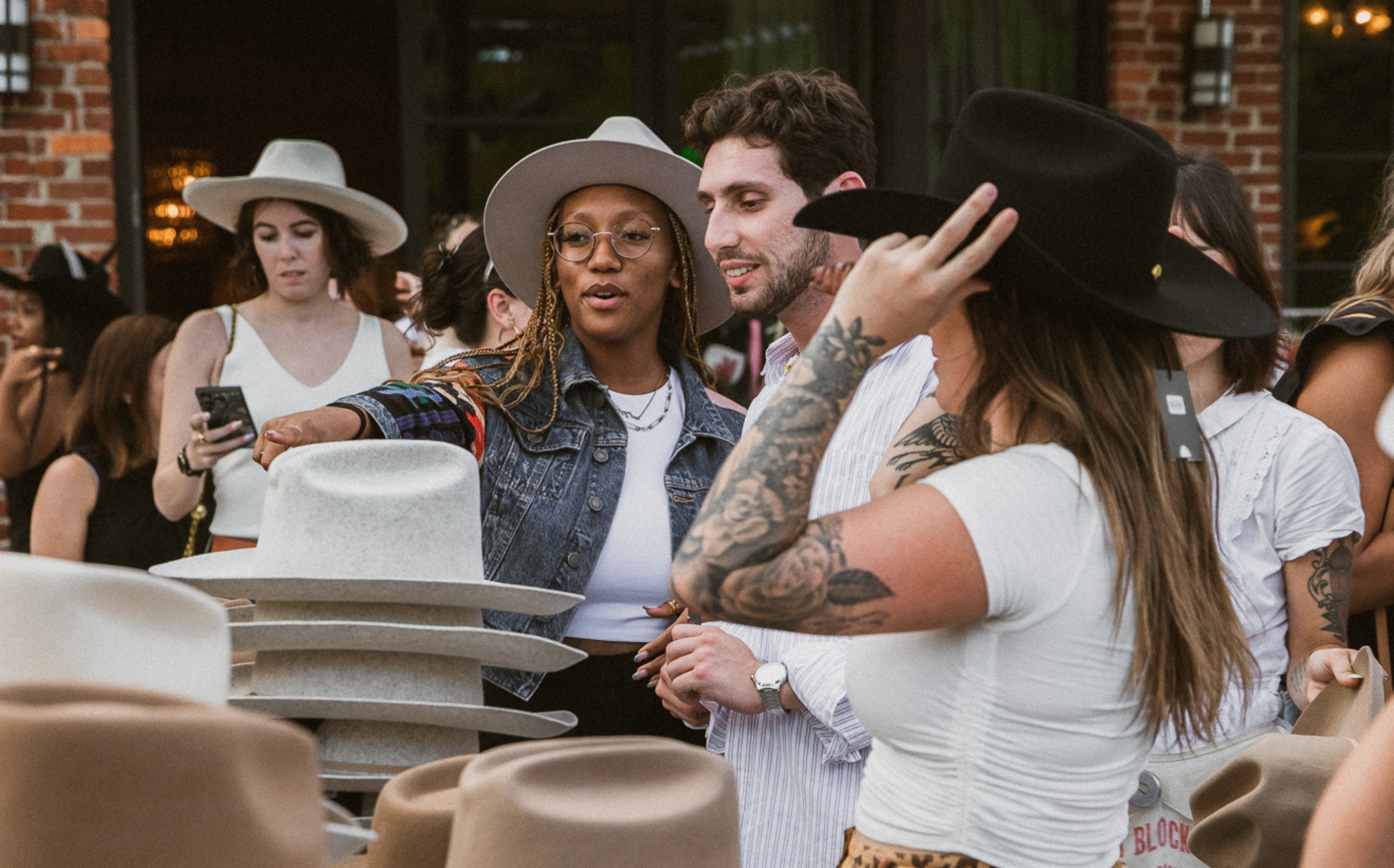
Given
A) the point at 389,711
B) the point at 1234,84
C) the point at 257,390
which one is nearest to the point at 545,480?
the point at 389,711

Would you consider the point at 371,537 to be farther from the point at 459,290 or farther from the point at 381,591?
the point at 459,290

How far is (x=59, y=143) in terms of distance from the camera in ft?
15.9

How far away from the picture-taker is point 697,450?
2672mm

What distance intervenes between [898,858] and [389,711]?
69cm

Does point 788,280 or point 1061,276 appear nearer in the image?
point 1061,276

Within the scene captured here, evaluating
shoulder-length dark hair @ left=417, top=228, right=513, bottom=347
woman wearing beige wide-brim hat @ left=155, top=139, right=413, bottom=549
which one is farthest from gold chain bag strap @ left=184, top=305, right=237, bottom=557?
shoulder-length dark hair @ left=417, top=228, right=513, bottom=347

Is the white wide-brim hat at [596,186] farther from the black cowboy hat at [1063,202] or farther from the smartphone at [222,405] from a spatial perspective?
the black cowboy hat at [1063,202]

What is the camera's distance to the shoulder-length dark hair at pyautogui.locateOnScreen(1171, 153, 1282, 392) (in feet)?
7.92

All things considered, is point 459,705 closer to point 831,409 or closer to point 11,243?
point 831,409

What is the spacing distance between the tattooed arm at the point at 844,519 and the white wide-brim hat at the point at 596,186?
124 centimetres

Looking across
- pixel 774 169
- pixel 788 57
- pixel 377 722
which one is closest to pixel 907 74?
pixel 788 57

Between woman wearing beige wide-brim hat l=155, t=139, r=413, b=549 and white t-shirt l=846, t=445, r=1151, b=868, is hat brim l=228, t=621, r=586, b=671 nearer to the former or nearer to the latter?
white t-shirt l=846, t=445, r=1151, b=868

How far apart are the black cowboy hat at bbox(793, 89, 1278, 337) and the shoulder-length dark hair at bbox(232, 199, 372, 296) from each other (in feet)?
9.56

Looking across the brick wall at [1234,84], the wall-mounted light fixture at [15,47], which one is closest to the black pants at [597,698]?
the wall-mounted light fixture at [15,47]
